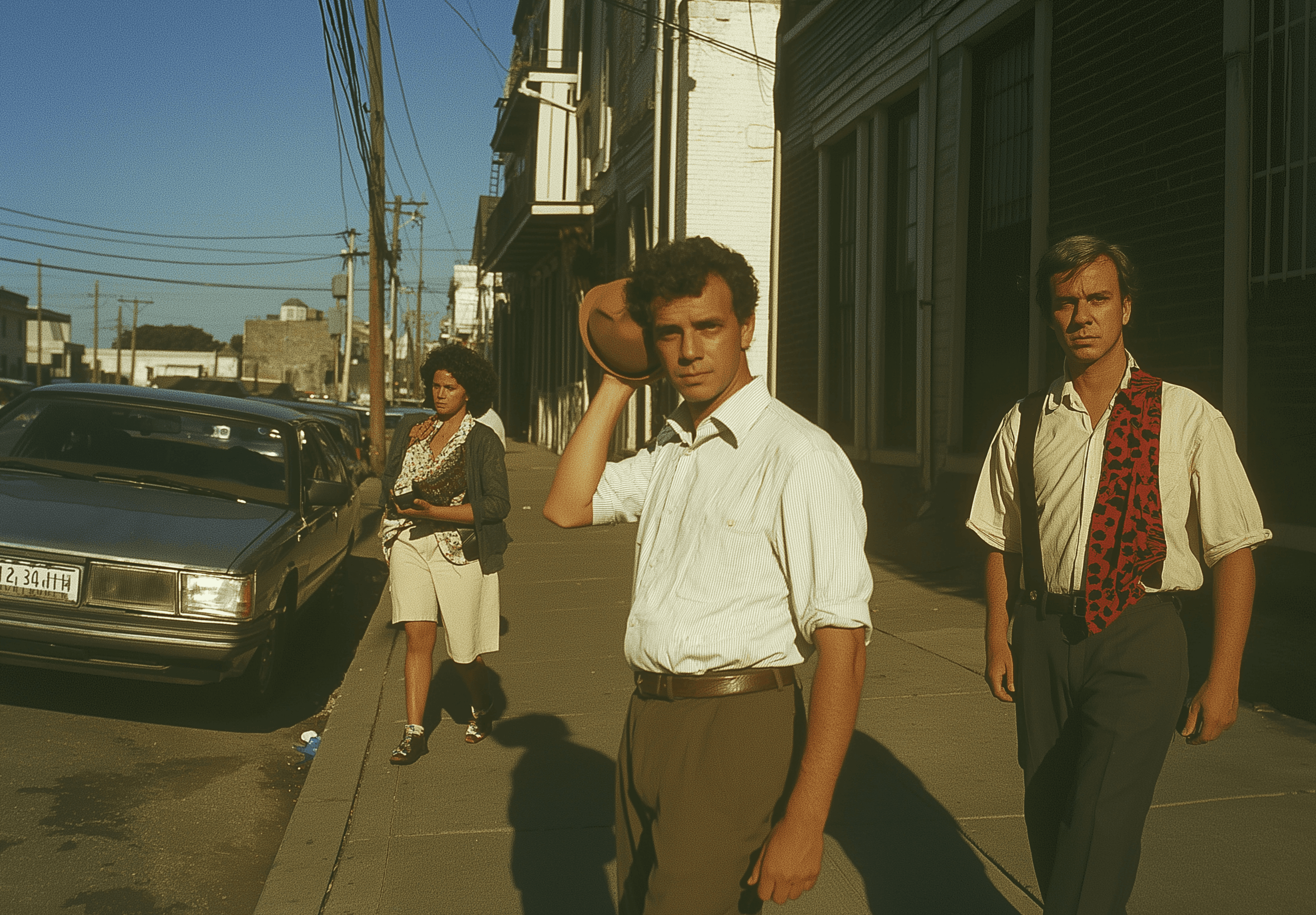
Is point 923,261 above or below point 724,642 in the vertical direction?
above

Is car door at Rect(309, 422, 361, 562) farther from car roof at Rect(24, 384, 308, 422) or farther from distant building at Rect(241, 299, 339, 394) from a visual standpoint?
distant building at Rect(241, 299, 339, 394)

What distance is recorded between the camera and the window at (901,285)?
1061cm

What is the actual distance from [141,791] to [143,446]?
9.67ft

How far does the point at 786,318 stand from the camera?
1366cm

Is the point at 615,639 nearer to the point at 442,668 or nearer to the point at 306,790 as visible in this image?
the point at 442,668

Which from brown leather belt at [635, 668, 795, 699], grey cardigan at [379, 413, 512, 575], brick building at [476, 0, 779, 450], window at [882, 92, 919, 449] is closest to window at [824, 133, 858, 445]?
window at [882, 92, 919, 449]

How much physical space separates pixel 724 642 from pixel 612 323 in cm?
76

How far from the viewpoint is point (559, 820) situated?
14.9ft

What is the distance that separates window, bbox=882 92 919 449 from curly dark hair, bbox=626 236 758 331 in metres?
8.19

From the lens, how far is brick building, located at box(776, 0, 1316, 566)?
586 cm

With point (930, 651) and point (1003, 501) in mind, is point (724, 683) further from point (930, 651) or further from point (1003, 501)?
point (930, 651)

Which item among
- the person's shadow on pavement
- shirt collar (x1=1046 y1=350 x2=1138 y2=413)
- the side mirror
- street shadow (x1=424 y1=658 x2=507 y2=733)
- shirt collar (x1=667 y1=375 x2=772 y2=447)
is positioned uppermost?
shirt collar (x1=1046 y1=350 x2=1138 y2=413)

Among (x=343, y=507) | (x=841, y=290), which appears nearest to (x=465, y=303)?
(x=841, y=290)

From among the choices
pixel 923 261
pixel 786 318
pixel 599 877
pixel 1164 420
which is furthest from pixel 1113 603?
pixel 786 318
